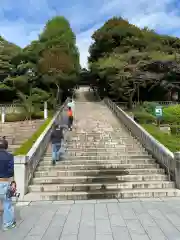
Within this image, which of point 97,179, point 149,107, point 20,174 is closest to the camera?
point 20,174

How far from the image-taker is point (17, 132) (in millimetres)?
18953

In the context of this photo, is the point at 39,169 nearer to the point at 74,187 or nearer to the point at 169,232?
the point at 74,187

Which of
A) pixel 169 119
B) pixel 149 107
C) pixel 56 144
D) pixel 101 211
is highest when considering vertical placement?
pixel 149 107

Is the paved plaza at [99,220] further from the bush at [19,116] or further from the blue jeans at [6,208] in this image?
the bush at [19,116]

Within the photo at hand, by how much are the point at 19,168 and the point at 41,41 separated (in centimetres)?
3241

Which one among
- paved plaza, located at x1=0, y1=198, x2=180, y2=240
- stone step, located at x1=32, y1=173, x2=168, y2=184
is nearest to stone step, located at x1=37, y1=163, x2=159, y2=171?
stone step, located at x1=32, y1=173, x2=168, y2=184

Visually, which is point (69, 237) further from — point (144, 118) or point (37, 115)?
point (37, 115)

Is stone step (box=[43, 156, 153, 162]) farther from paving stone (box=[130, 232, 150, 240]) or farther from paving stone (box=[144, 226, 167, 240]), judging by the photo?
paving stone (box=[130, 232, 150, 240])

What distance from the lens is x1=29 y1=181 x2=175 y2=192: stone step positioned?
29.5ft

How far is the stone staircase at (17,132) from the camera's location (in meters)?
16.6

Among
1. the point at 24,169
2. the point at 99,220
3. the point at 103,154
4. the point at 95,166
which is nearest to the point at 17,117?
the point at 103,154

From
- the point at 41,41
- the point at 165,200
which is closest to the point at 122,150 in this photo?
the point at 165,200

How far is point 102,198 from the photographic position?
8430 millimetres

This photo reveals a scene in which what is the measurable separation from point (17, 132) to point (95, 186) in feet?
36.4
